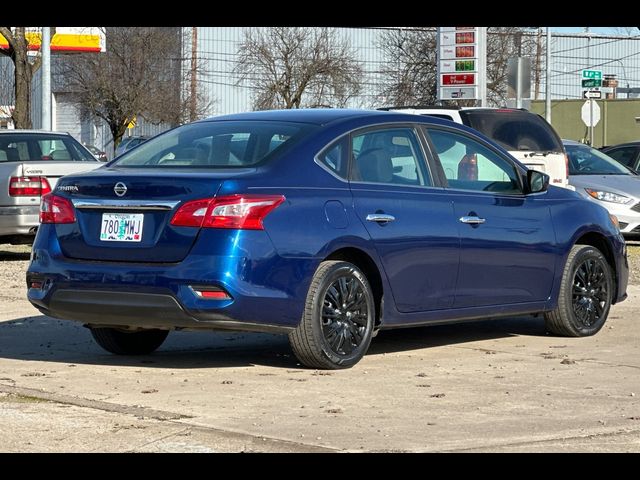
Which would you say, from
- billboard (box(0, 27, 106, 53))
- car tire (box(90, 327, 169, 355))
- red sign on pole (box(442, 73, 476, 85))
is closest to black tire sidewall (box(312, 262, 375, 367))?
car tire (box(90, 327, 169, 355))

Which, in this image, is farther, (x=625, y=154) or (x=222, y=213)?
(x=625, y=154)

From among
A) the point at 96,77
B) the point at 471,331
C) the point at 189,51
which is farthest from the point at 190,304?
the point at 189,51

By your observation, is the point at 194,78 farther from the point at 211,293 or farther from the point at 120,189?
the point at 211,293

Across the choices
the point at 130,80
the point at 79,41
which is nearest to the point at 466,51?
the point at 79,41

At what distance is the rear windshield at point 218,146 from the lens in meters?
8.02

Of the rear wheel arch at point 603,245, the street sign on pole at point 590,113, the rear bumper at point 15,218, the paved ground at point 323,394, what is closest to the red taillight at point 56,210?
the paved ground at point 323,394

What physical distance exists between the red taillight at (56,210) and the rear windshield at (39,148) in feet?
28.7

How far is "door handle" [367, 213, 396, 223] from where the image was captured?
803 centimetres

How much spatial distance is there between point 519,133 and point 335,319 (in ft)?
29.5

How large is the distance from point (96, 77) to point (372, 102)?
14.7m

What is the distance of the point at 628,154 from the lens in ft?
76.2

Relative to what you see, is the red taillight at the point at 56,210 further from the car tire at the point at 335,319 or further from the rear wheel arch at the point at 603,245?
the rear wheel arch at the point at 603,245
